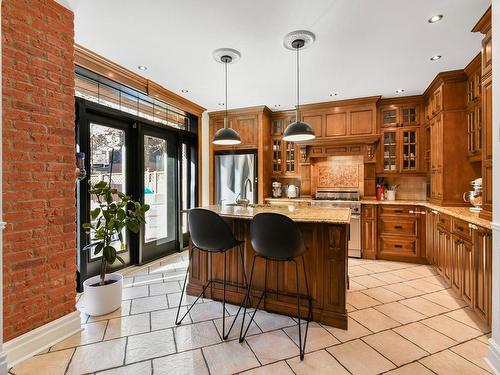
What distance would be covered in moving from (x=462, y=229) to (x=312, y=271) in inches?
66.3

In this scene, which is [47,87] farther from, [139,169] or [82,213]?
[139,169]

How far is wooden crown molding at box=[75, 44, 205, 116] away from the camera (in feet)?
9.49

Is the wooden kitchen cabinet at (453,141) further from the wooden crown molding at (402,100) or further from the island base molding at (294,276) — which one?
the island base molding at (294,276)

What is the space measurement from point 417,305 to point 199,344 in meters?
2.27

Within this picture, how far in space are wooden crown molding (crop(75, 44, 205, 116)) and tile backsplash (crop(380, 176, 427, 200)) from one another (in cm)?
408

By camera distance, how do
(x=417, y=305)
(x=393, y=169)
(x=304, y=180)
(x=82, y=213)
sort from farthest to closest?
(x=304, y=180), (x=393, y=169), (x=82, y=213), (x=417, y=305)

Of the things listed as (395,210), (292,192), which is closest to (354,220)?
(395,210)

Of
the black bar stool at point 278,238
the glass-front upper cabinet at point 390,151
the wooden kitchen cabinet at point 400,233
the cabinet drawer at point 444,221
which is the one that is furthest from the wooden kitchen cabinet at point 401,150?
the black bar stool at point 278,238

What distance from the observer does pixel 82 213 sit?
2.95 meters

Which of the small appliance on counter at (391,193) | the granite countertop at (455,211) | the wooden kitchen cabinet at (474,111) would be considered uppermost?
the wooden kitchen cabinet at (474,111)

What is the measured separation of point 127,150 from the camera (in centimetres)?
376

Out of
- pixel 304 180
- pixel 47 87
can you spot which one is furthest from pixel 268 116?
pixel 47 87

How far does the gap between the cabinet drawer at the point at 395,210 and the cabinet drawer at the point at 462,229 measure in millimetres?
1309

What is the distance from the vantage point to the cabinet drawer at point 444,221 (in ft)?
9.99
